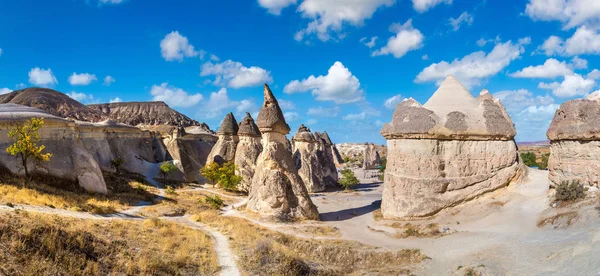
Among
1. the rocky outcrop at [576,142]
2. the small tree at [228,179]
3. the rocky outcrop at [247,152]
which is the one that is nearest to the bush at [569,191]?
the rocky outcrop at [576,142]

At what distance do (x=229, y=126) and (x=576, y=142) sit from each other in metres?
25.1

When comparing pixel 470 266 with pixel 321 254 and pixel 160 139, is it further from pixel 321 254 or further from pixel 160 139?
pixel 160 139

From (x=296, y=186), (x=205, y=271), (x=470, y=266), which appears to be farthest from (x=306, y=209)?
(x=470, y=266)

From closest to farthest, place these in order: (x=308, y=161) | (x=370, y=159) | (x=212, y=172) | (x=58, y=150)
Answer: (x=58, y=150)
(x=212, y=172)
(x=308, y=161)
(x=370, y=159)

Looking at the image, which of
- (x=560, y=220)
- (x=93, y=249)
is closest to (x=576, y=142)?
(x=560, y=220)

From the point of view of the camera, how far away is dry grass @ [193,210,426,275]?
922 centimetres

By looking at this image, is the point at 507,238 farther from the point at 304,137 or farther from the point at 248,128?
the point at 304,137

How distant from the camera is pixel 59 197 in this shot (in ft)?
40.6

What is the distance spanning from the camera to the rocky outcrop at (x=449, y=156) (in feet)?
42.9

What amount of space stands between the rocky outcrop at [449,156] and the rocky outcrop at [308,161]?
→ 15011mm

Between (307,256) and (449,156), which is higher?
(449,156)

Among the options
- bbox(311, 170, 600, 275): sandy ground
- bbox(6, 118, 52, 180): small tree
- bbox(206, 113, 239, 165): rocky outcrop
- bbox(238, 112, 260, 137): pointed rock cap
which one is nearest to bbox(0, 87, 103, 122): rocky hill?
bbox(206, 113, 239, 165): rocky outcrop

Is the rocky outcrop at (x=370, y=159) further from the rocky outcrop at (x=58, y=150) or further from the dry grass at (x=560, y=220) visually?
the dry grass at (x=560, y=220)

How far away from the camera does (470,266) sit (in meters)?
7.77
